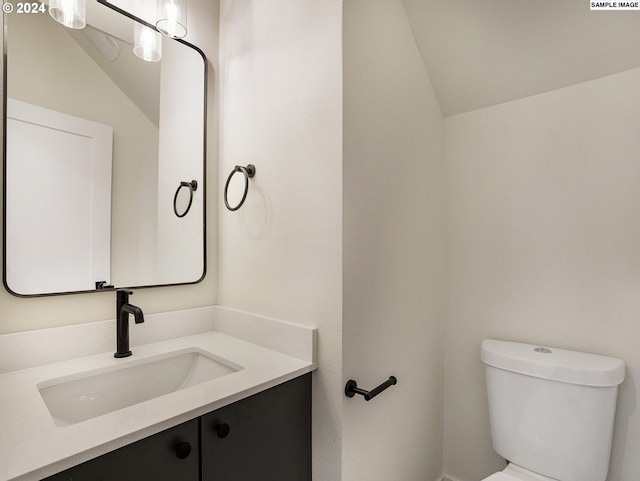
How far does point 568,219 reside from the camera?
1.29 metres

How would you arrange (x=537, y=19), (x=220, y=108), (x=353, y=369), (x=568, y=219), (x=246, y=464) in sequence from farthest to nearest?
(x=220, y=108) → (x=568, y=219) → (x=537, y=19) → (x=353, y=369) → (x=246, y=464)

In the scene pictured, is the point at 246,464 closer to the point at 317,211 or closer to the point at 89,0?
the point at 317,211

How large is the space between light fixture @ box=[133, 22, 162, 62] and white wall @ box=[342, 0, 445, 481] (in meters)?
0.76

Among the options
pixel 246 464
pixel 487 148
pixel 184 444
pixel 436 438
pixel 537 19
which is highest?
pixel 537 19

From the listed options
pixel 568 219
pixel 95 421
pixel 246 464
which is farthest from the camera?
pixel 568 219

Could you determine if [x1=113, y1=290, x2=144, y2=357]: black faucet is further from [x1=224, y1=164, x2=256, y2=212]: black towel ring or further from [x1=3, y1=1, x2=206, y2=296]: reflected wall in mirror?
[x1=224, y1=164, x2=256, y2=212]: black towel ring

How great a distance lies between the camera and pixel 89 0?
1.12m

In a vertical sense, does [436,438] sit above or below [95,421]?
below

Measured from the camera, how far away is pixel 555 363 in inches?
45.4

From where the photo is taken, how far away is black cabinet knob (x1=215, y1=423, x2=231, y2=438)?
808 mm

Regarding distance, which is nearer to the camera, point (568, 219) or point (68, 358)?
point (68, 358)

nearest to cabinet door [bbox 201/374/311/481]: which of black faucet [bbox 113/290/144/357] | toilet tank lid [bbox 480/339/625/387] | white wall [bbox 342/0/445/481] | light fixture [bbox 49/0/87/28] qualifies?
white wall [bbox 342/0/445/481]

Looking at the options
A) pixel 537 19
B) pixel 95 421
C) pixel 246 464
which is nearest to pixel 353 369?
pixel 246 464

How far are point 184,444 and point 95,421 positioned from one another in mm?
194
